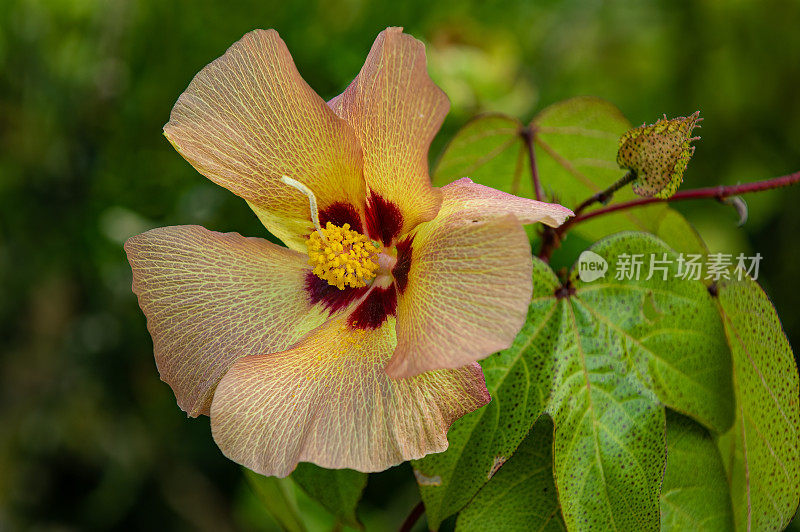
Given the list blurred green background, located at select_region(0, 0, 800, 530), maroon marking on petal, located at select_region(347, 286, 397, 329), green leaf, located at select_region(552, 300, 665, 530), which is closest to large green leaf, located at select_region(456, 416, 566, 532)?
green leaf, located at select_region(552, 300, 665, 530)

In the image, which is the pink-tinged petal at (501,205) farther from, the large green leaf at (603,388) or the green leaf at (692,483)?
the green leaf at (692,483)

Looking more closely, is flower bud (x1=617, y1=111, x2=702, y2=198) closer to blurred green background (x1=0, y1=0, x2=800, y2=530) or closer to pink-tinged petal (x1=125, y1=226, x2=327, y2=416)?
pink-tinged petal (x1=125, y1=226, x2=327, y2=416)

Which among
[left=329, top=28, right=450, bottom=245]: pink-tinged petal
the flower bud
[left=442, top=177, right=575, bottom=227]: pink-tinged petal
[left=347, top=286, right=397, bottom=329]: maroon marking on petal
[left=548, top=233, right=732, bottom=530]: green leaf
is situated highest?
[left=329, top=28, right=450, bottom=245]: pink-tinged petal

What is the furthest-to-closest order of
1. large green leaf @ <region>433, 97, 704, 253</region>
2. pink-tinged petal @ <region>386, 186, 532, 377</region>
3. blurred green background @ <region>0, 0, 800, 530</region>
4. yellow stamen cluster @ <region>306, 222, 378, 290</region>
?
blurred green background @ <region>0, 0, 800, 530</region>, large green leaf @ <region>433, 97, 704, 253</region>, yellow stamen cluster @ <region>306, 222, 378, 290</region>, pink-tinged petal @ <region>386, 186, 532, 377</region>

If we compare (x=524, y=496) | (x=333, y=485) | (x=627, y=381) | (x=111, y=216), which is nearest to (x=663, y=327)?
(x=627, y=381)

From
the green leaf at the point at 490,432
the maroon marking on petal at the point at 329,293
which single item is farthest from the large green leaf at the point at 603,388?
the maroon marking on petal at the point at 329,293

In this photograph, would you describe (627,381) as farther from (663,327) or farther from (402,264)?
(402,264)
